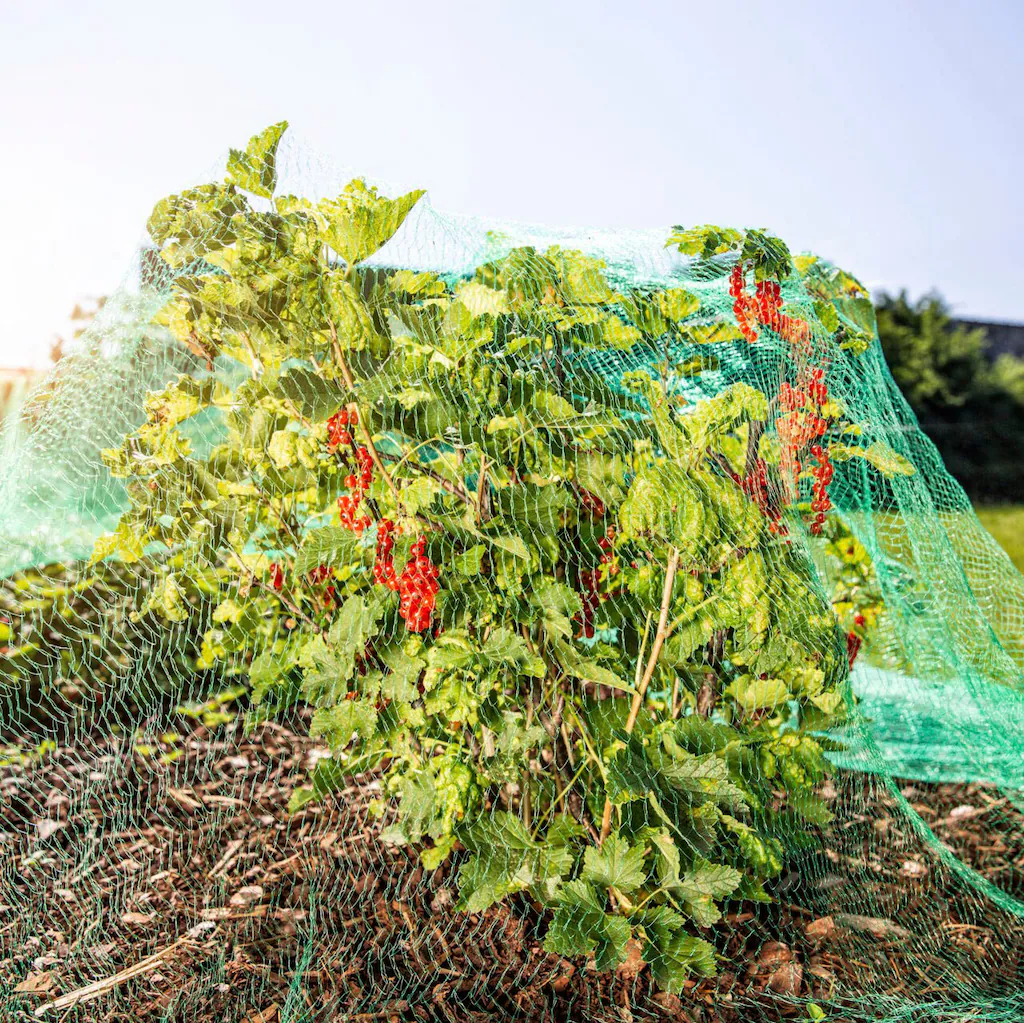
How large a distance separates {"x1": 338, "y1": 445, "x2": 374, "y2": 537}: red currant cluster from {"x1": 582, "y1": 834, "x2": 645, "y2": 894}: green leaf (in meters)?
0.68

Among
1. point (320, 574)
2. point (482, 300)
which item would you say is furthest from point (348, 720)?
point (482, 300)

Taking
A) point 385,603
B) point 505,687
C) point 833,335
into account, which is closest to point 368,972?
point 505,687

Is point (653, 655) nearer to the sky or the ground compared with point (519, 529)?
nearer to the ground

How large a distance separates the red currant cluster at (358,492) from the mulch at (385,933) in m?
0.54

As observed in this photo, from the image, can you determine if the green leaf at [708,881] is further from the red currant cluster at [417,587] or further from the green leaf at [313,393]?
the green leaf at [313,393]

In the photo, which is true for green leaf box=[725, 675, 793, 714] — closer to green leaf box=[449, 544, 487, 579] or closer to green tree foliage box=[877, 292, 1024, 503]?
green leaf box=[449, 544, 487, 579]

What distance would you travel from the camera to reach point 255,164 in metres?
1.61

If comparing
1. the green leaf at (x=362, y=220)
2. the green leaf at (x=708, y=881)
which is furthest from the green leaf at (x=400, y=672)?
the green leaf at (x=362, y=220)

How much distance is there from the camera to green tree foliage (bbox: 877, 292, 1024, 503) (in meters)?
8.17

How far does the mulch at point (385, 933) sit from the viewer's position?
169cm

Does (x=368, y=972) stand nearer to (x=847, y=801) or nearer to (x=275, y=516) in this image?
(x=275, y=516)

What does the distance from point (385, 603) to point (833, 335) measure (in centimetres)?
114

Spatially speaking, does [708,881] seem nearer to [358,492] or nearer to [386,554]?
[386,554]

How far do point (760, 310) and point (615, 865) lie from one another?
3.38 ft
